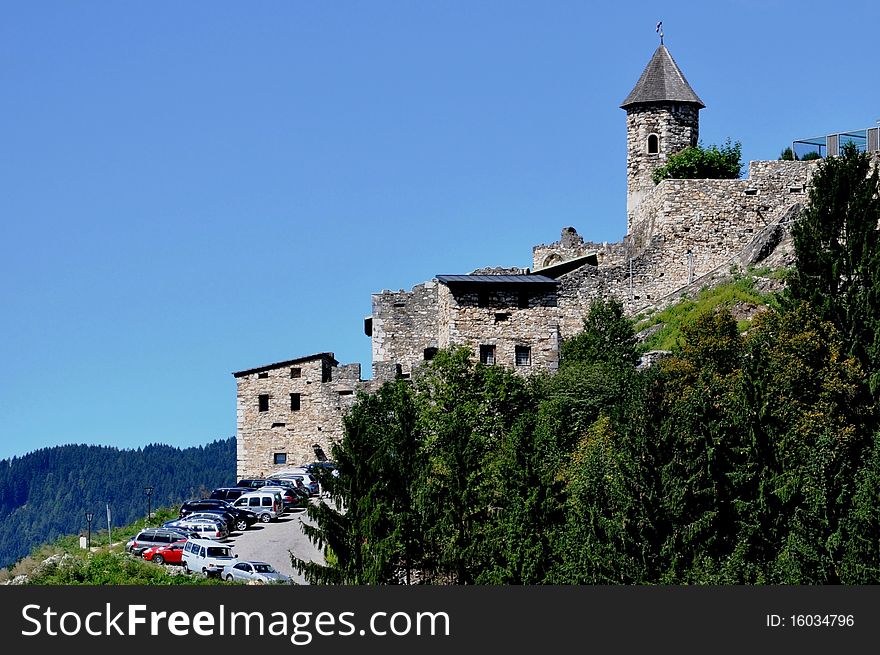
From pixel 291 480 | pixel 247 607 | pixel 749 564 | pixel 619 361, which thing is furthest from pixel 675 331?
pixel 247 607

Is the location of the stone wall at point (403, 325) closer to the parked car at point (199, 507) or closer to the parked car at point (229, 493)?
the parked car at point (229, 493)

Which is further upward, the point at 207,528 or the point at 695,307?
the point at 695,307

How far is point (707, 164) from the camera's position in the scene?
93188 millimetres

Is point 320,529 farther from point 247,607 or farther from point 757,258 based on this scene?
point 757,258

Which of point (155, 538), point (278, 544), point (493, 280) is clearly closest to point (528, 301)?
point (493, 280)

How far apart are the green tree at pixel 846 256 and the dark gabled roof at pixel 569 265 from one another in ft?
76.2

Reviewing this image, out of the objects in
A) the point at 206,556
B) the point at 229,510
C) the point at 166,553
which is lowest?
the point at 206,556

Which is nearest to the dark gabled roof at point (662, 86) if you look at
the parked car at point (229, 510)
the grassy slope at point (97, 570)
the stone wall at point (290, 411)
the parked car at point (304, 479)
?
the stone wall at point (290, 411)

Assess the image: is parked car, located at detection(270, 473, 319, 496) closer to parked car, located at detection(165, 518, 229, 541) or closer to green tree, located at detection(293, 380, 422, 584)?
parked car, located at detection(165, 518, 229, 541)

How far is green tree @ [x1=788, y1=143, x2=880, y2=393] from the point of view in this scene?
2494 inches

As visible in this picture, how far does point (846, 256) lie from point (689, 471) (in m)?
11.3

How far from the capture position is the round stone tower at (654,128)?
317 ft

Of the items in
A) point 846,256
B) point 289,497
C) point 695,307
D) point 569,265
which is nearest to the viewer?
point 846,256

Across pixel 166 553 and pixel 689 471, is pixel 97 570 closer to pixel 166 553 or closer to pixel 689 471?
pixel 166 553
